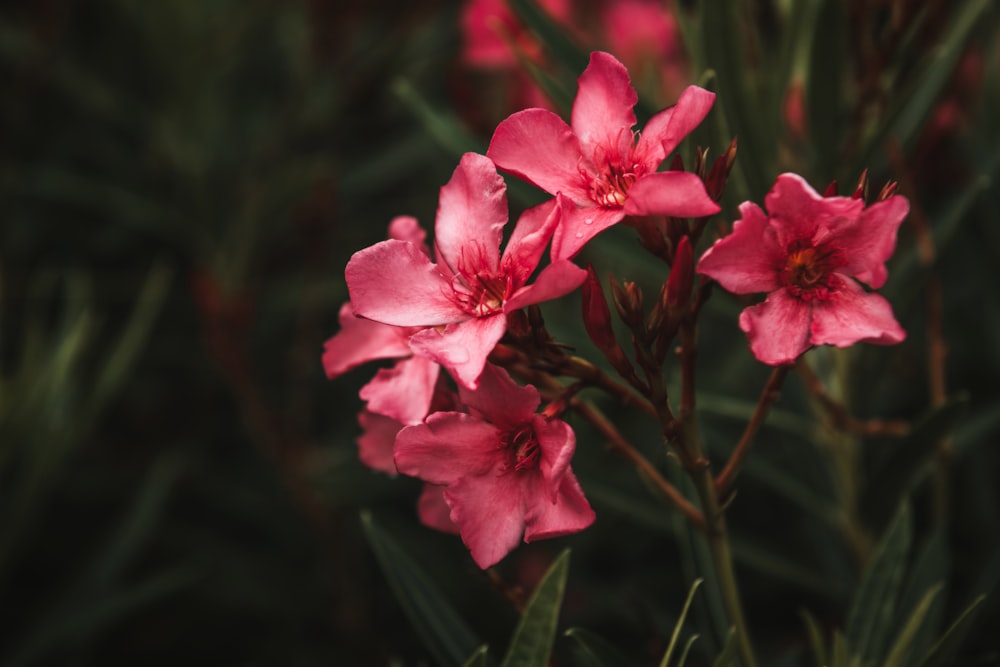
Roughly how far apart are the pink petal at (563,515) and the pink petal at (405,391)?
0.11 meters

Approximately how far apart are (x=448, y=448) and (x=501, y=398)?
0.17ft

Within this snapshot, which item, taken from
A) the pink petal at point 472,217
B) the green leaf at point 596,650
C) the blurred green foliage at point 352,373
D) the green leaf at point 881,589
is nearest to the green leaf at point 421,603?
the blurred green foliage at point 352,373

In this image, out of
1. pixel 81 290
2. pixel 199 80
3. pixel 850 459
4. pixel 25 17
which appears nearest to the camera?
pixel 850 459

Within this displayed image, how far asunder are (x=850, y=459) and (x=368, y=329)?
25.2 inches

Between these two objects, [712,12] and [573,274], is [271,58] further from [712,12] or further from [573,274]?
[573,274]

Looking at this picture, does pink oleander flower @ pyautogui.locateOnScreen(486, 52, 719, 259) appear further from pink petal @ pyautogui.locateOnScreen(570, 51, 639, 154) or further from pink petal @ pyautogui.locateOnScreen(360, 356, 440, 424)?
pink petal @ pyautogui.locateOnScreen(360, 356, 440, 424)

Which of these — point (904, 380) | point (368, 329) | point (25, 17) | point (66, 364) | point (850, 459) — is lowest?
point (904, 380)

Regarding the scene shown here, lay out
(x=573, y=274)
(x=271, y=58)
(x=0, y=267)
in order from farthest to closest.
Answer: (x=271, y=58) < (x=0, y=267) < (x=573, y=274)

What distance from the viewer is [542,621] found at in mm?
629

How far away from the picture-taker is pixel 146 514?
140 centimetres

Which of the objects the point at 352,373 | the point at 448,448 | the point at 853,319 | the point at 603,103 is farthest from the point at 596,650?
the point at 352,373

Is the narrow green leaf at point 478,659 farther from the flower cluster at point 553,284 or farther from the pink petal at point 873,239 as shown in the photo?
the pink petal at point 873,239

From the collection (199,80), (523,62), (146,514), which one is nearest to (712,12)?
(523,62)

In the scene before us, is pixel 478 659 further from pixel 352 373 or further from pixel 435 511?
pixel 352 373
